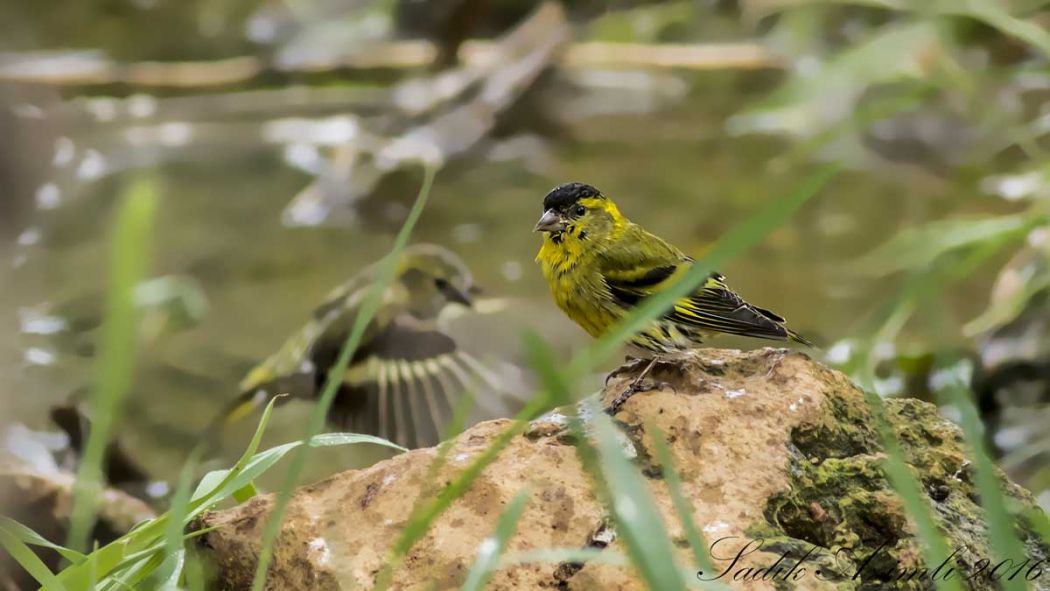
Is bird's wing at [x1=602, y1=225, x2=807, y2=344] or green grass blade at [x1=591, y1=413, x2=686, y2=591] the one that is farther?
bird's wing at [x1=602, y1=225, x2=807, y2=344]

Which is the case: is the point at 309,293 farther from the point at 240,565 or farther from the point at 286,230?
the point at 240,565

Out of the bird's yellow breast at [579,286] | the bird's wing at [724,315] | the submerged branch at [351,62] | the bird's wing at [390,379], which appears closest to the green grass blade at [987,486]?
the bird's wing at [724,315]

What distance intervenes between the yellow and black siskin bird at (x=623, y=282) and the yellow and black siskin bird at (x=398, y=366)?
95cm

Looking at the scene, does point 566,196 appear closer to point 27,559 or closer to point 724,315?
point 724,315

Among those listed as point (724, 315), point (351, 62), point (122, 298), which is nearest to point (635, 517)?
point (122, 298)

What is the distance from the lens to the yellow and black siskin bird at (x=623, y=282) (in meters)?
2.54

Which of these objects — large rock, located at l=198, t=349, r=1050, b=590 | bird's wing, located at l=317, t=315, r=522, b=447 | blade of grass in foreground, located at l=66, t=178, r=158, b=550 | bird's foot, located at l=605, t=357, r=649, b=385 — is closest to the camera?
blade of grass in foreground, located at l=66, t=178, r=158, b=550

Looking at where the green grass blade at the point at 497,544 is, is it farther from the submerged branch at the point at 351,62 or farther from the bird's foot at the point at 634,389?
the submerged branch at the point at 351,62

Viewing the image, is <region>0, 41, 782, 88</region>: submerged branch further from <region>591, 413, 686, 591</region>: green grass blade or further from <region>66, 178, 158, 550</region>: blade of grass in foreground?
<region>591, 413, 686, 591</region>: green grass blade

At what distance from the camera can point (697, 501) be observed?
1.98 metres

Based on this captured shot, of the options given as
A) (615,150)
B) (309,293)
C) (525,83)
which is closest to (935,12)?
(615,150)

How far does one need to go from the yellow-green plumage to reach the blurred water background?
1.09m

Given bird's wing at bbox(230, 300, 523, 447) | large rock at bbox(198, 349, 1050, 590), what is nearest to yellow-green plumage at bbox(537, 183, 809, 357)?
large rock at bbox(198, 349, 1050, 590)

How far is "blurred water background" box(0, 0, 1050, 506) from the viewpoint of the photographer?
4.54 metres
